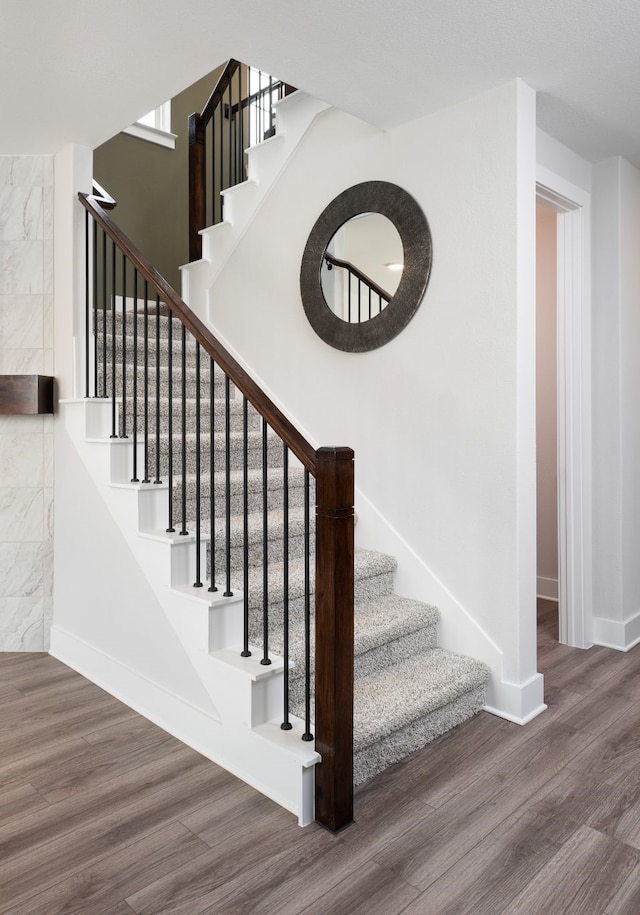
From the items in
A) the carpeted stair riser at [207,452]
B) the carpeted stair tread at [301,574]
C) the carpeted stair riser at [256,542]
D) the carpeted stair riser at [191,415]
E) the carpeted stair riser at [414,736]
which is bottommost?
the carpeted stair riser at [414,736]

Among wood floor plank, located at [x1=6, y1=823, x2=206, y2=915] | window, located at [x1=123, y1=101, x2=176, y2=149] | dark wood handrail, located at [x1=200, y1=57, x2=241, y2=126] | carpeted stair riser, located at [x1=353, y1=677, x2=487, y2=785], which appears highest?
window, located at [x1=123, y1=101, x2=176, y2=149]

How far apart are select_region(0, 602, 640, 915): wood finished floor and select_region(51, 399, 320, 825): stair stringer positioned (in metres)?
0.07

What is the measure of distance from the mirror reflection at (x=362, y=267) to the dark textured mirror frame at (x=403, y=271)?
0.03 meters

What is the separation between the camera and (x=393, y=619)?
107 inches

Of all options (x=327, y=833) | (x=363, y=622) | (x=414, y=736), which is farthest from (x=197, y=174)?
(x=327, y=833)

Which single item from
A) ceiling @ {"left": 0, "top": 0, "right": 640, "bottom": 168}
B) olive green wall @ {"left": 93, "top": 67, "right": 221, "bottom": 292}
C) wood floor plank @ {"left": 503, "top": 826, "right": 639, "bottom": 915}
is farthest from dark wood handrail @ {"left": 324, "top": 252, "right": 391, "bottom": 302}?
olive green wall @ {"left": 93, "top": 67, "right": 221, "bottom": 292}

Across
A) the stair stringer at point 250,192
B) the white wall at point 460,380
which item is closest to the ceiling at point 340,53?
the white wall at point 460,380

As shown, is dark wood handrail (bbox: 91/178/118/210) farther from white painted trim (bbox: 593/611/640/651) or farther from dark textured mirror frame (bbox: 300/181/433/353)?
white painted trim (bbox: 593/611/640/651)

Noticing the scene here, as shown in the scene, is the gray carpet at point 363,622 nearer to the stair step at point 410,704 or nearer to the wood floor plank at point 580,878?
the stair step at point 410,704

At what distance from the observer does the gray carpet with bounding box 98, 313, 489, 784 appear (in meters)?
2.29

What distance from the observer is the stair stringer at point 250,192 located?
347 centimetres

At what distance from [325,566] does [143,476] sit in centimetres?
126

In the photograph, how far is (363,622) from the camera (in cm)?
269

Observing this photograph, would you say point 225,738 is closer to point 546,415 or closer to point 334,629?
point 334,629
